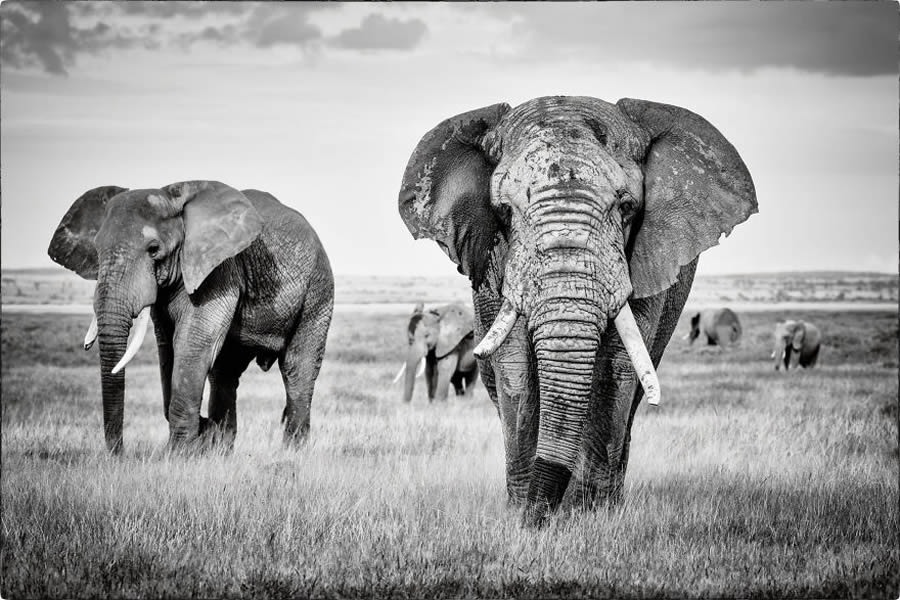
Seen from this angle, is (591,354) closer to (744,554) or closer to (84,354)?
(744,554)

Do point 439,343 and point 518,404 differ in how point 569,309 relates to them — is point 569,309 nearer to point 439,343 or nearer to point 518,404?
point 518,404

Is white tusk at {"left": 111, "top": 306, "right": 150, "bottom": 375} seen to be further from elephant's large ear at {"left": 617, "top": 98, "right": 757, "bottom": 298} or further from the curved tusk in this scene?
elephant's large ear at {"left": 617, "top": 98, "right": 757, "bottom": 298}

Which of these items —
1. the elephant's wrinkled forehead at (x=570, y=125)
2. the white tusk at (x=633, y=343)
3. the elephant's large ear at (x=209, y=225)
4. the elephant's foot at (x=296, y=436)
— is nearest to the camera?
the white tusk at (x=633, y=343)

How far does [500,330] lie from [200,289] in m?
4.48

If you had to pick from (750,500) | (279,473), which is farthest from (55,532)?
(750,500)

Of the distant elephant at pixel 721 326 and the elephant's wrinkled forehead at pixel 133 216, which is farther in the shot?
the distant elephant at pixel 721 326

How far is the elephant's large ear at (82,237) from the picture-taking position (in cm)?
1077

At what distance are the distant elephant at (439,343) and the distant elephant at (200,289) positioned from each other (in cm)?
587

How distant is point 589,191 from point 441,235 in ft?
3.69

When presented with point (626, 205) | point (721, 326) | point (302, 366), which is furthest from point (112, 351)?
point (721, 326)

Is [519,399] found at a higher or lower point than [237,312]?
lower

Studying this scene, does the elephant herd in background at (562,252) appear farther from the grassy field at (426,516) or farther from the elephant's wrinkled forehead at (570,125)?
the grassy field at (426,516)

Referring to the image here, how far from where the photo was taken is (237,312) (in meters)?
10.7

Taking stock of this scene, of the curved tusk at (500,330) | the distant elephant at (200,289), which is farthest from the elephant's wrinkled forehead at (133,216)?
the curved tusk at (500,330)
